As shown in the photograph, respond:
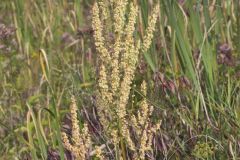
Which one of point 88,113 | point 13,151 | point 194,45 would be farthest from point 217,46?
point 13,151

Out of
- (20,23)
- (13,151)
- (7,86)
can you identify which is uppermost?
(20,23)

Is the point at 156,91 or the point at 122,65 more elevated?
the point at 122,65

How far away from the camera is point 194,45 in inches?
131

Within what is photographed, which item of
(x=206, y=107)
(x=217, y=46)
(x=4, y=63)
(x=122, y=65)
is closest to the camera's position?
(x=122, y=65)

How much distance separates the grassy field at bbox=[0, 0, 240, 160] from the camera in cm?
205

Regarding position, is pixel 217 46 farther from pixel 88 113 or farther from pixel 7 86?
pixel 7 86

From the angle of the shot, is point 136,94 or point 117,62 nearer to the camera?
point 117,62

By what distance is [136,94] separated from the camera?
9.15ft

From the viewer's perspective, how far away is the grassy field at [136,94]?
6.72 feet

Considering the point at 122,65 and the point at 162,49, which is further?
the point at 162,49

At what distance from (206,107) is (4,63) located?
1377 millimetres

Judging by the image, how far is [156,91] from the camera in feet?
8.64

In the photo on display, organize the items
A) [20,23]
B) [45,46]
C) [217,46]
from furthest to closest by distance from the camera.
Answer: [45,46] < [20,23] < [217,46]

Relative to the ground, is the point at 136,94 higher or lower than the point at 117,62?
lower
